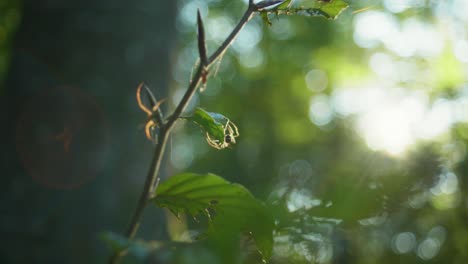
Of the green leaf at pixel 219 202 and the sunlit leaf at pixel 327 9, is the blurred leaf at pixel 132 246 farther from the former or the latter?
the sunlit leaf at pixel 327 9

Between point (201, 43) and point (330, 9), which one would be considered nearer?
point (201, 43)

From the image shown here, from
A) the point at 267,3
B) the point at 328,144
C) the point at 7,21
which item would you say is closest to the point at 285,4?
the point at 267,3

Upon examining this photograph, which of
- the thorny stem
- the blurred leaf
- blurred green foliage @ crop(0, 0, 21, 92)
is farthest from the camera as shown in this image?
blurred green foliage @ crop(0, 0, 21, 92)

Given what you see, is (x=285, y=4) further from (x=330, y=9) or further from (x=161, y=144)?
(x=161, y=144)

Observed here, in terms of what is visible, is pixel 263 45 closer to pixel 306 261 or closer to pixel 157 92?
pixel 157 92

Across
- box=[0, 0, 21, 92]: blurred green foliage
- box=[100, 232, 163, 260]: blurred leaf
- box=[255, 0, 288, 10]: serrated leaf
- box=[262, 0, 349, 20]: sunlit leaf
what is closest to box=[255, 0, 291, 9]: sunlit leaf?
box=[255, 0, 288, 10]: serrated leaf

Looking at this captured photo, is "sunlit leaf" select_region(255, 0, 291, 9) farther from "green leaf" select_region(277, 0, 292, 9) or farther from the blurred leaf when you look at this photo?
the blurred leaf

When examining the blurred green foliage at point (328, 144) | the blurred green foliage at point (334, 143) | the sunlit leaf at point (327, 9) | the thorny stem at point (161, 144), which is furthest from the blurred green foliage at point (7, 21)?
the thorny stem at point (161, 144)

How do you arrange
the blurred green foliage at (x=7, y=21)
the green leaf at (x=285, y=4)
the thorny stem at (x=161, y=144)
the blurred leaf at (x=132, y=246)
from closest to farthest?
the blurred leaf at (x=132, y=246), the thorny stem at (x=161, y=144), the green leaf at (x=285, y=4), the blurred green foliage at (x=7, y=21)
